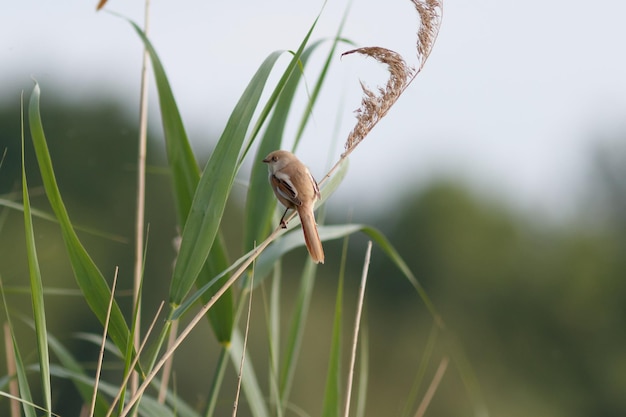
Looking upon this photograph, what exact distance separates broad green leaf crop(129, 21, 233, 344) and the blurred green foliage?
21184 mm

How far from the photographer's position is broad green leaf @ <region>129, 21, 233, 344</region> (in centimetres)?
203

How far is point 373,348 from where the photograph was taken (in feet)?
98.6

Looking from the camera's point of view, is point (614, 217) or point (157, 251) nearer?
point (157, 251)

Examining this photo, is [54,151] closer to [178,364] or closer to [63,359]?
[178,364]

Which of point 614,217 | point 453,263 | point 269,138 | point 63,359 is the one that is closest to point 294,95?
point 269,138

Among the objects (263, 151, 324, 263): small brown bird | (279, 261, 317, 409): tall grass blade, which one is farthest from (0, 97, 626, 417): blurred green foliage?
(263, 151, 324, 263): small brown bird

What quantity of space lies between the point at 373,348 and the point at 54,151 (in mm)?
11344

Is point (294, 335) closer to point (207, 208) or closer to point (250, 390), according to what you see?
point (250, 390)

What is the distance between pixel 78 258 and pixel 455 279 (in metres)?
31.8

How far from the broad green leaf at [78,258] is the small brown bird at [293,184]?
1.59 ft

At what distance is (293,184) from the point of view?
Result: 2186mm

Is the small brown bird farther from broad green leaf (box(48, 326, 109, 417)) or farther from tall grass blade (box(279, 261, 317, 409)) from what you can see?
broad green leaf (box(48, 326, 109, 417))

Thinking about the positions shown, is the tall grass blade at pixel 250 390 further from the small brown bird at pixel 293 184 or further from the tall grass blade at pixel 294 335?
the small brown bird at pixel 293 184

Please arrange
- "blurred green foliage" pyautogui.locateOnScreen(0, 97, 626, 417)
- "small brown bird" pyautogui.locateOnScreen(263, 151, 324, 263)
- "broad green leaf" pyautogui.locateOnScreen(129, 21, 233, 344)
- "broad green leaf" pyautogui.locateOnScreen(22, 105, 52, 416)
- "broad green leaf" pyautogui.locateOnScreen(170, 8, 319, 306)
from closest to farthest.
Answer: "broad green leaf" pyautogui.locateOnScreen(22, 105, 52, 416), "broad green leaf" pyautogui.locateOnScreen(170, 8, 319, 306), "broad green leaf" pyautogui.locateOnScreen(129, 21, 233, 344), "small brown bird" pyautogui.locateOnScreen(263, 151, 324, 263), "blurred green foliage" pyautogui.locateOnScreen(0, 97, 626, 417)
